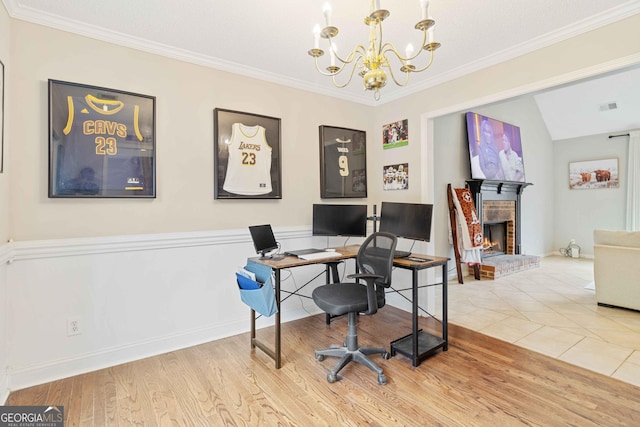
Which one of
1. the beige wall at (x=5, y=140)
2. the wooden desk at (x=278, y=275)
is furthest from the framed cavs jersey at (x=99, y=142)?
the wooden desk at (x=278, y=275)

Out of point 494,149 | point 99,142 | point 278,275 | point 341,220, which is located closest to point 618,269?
point 494,149

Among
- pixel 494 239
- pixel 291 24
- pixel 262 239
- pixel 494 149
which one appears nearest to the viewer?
pixel 291 24

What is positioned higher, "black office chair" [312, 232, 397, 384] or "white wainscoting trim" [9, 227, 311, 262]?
"white wainscoting trim" [9, 227, 311, 262]

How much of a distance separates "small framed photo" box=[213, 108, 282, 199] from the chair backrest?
43.2 inches

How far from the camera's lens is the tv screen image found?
500cm

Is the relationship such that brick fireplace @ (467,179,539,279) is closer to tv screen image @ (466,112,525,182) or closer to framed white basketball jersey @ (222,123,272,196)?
tv screen image @ (466,112,525,182)

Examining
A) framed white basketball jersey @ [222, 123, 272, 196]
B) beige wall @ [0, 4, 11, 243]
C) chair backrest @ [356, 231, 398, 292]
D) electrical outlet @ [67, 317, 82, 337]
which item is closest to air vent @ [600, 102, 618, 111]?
chair backrest @ [356, 231, 398, 292]

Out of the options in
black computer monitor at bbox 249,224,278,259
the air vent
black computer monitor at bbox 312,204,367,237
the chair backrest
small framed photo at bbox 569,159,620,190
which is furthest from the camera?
small framed photo at bbox 569,159,620,190

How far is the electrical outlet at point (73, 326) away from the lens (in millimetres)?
2293

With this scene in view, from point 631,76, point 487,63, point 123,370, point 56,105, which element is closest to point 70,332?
point 123,370

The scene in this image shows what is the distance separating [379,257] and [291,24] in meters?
1.83

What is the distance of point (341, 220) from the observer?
3.24 m

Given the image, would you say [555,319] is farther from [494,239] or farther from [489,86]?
[494,239]

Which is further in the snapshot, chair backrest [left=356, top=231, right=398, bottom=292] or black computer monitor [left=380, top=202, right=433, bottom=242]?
black computer monitor [left=380, top=202, right=433, bottom=242]
